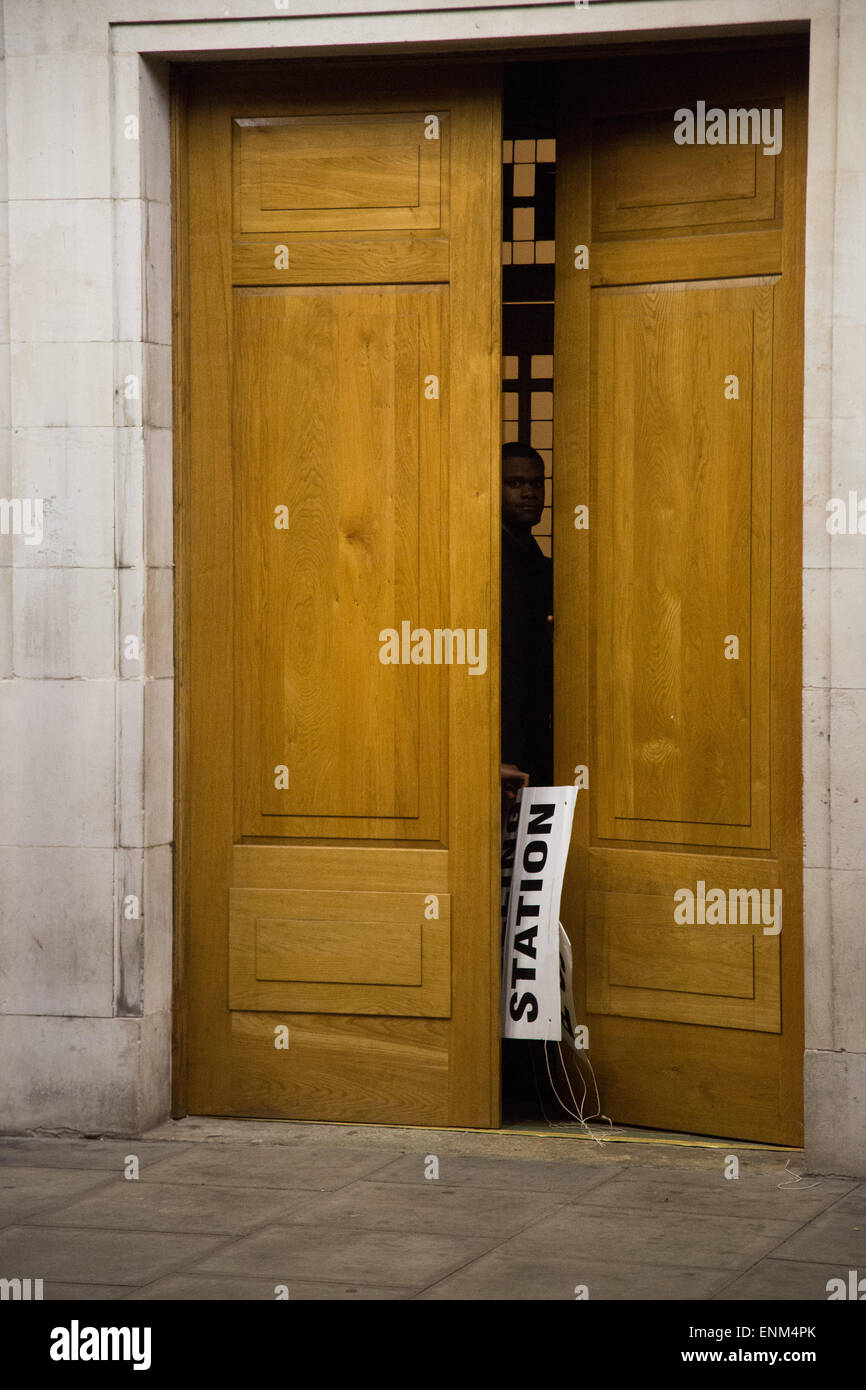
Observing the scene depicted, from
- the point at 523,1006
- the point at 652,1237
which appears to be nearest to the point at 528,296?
the point at 523,1006

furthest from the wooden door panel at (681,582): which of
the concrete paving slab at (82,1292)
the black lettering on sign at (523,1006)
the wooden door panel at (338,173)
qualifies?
the concrete paving slab at (82,1292)

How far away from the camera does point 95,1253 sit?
511 cm

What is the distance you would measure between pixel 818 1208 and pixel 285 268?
12.6 feet

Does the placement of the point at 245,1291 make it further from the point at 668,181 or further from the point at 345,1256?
the point at 668,181

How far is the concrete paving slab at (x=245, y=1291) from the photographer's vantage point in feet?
15.4

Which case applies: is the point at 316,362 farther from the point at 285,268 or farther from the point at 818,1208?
the point at 818,1208

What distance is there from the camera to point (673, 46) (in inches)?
247

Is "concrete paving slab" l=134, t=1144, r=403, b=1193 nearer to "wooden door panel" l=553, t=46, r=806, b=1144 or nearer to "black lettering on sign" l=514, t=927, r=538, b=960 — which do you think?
"black lettering on sign" l=514, t=927, r=538, b=960

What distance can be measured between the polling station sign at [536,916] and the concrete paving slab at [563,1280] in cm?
150

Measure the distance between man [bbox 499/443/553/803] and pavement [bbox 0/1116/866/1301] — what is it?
1.60 metres

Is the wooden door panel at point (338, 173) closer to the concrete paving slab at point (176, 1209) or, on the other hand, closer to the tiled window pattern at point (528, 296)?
the tiled window pattern at point (528, 296)

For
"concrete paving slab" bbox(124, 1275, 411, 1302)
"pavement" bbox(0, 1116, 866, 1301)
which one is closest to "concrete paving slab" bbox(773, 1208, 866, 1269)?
"pavement" bbox(0, 1116, 866, 1301)

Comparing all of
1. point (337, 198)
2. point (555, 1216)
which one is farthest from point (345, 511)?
point (555, 1216)

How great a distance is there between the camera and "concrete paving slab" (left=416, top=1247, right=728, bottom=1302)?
471 cm
